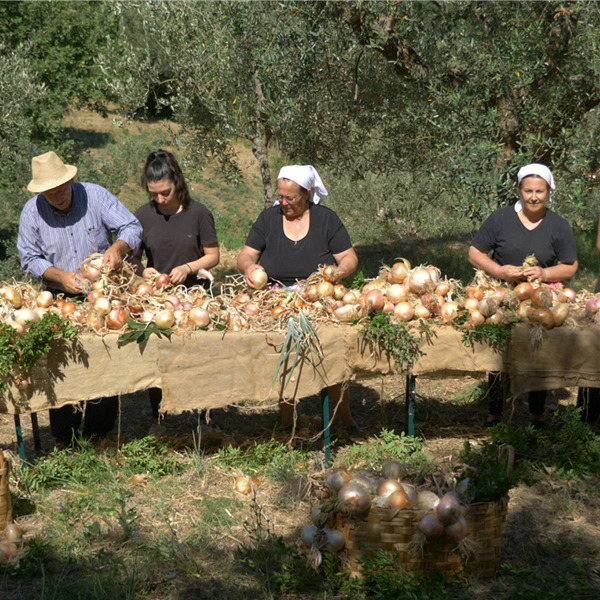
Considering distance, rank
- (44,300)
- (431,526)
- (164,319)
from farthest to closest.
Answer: (44,300) → (164,319) → (431,526)

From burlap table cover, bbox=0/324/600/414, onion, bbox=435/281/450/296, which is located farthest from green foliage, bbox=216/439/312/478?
onion, bbox=435/281/450/296

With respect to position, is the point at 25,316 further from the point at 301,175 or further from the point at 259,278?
the point at 301,175

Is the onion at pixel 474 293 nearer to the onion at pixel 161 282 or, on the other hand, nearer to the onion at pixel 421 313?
the onion at pixel 421 313

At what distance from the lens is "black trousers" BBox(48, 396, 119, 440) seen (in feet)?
16.5

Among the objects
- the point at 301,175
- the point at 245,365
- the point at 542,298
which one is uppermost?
the point at 301,175

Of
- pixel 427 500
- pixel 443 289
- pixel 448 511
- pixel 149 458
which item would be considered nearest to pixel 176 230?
pixel 149 458

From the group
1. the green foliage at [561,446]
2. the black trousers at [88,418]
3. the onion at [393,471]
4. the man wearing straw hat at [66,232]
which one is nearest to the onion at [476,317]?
the green foliage at [561,446]

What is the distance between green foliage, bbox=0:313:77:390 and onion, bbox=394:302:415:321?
195cm

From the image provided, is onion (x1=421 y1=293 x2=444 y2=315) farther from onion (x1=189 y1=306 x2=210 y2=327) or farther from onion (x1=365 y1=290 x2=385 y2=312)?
onion (x1=189 y1=306 x2=210 y2=327)

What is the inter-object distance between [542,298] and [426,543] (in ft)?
6.36

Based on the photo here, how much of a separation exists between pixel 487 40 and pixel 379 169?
2980mm

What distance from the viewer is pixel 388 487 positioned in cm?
340

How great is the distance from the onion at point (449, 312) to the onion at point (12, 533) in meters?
2.74

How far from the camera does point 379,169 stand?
10273 mm
